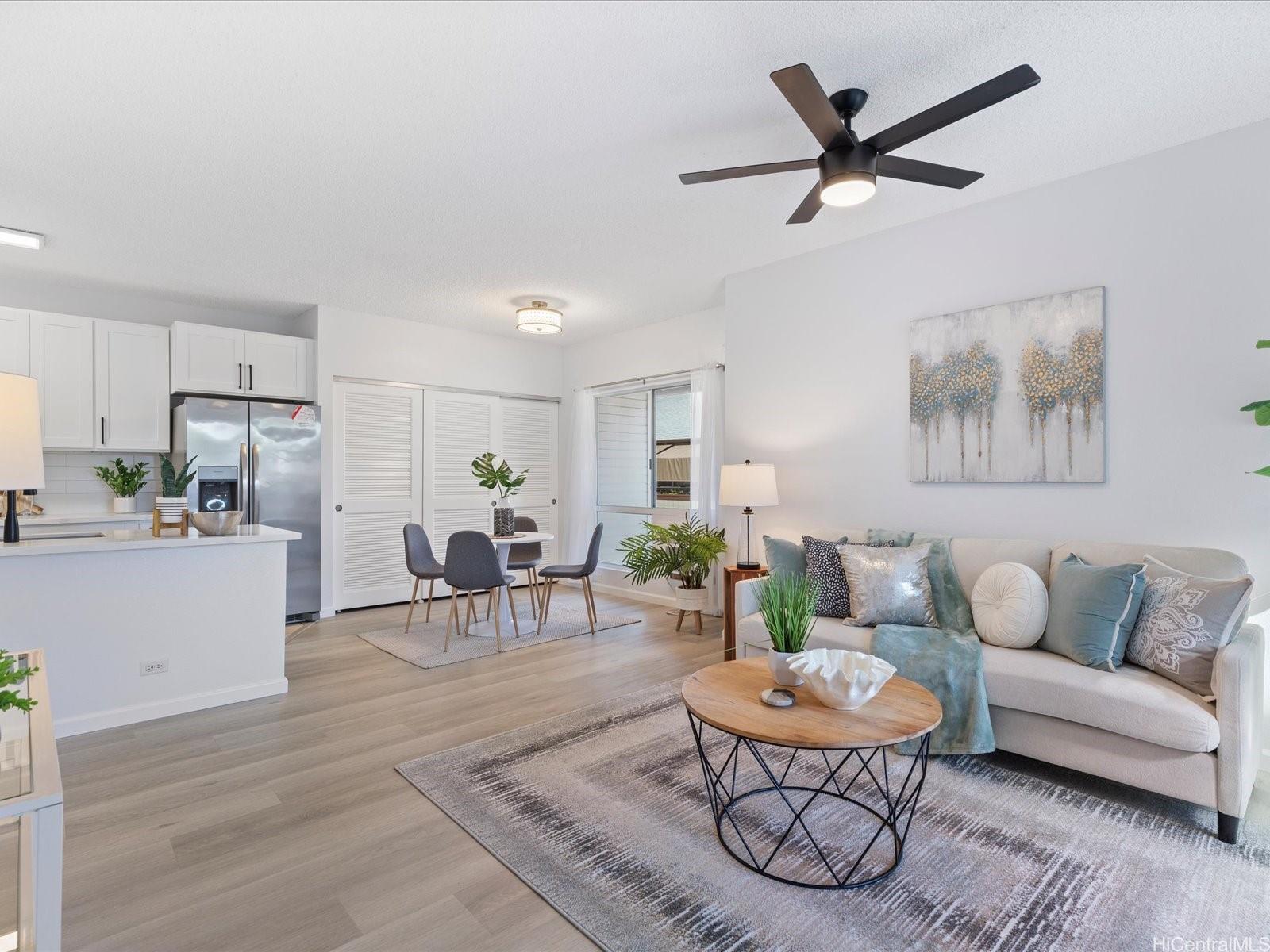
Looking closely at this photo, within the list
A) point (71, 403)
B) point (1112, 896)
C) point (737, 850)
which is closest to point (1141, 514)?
point (1112, 896)

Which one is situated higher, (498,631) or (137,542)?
(137,542)

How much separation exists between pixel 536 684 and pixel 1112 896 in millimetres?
2655

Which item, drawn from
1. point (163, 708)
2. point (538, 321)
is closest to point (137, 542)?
point (163, 708)

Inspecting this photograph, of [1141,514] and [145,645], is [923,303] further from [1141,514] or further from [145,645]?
[145,645]

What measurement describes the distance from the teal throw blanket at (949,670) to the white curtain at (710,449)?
2423 millimetres

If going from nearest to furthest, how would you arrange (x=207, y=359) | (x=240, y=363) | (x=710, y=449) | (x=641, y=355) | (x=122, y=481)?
(x=122, y=481) < (x=207, y=359) < (x=240, y=363) < (x=710, y=449) < (x=641, y=355)

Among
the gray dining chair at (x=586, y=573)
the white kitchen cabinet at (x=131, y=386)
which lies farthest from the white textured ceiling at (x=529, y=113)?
the gray dining chair at (x=586, y=573)

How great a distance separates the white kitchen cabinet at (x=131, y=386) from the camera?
4902 millimetres

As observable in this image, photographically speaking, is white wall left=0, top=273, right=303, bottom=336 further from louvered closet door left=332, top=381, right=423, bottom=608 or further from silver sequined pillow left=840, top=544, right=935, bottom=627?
silver sequined pillow left=840, top=544, right=935, bottom=627

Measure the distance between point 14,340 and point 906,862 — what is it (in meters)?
6.17

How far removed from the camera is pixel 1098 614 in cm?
254

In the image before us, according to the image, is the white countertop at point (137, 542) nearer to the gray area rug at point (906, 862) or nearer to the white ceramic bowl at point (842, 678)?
the gray area rug at point (906, 862)

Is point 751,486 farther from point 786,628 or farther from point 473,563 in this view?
point 786,628

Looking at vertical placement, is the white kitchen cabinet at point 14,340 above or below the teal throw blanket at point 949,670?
above
